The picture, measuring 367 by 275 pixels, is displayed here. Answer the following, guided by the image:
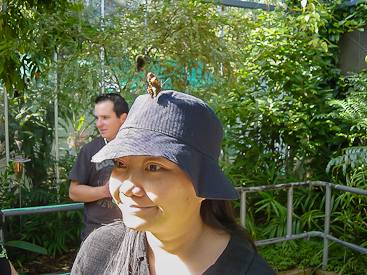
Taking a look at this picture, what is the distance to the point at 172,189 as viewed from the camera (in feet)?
2.51

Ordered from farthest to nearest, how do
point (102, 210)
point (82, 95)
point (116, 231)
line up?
1. point (82, 95)
2. point (102, 210)
3. point (116, 231)

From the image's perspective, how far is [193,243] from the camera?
879mm

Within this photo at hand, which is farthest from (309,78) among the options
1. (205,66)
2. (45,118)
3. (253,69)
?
(45,118)

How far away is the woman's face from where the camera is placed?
758mm

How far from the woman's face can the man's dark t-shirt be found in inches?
65.6

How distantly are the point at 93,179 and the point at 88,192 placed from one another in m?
0.12

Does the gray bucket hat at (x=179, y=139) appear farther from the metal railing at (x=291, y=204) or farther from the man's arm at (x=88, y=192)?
the metal railing at (x=291, y=204)

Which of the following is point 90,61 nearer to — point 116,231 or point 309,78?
point 309,78

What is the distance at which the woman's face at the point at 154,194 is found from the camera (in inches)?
29.8

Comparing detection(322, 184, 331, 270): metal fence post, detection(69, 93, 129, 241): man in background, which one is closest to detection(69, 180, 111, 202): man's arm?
detection(69, 93, 129, 241): man in background

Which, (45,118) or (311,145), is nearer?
(311,145)

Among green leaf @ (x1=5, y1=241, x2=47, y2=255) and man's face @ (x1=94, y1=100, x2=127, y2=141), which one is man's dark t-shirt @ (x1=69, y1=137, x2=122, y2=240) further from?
green leaf @ (x1=5, y1=241, x2=47, y2=255)

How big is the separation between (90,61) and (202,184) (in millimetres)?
2994

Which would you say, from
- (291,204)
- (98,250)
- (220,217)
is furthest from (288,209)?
(98,250)
